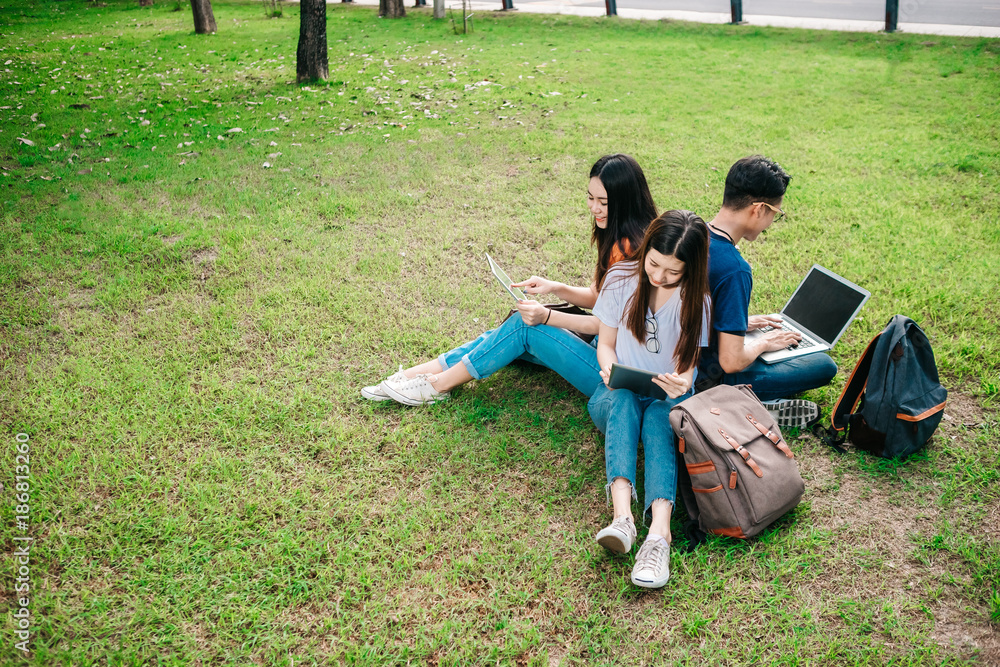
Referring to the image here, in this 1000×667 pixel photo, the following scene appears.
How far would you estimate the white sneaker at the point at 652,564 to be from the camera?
2594mm

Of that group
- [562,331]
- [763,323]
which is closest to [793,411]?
[763,323]

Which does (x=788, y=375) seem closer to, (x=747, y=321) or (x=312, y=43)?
(x=747, y=321)

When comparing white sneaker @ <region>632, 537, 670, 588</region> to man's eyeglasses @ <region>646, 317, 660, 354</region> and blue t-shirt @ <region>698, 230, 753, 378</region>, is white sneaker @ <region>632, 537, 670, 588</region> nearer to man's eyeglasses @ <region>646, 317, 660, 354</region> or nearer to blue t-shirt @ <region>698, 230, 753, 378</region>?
man's eyeglasses @ <region>646, 317, 660, 354</region>

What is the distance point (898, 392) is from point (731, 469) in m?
1.01

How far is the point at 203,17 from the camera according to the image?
1394cm

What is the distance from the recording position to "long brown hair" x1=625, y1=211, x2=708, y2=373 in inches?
111

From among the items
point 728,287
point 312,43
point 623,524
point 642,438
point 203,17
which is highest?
point 203,17

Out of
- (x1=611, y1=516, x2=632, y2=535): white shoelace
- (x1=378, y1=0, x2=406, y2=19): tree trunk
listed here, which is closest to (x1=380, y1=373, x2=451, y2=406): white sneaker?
(x1=611, y1=516, x2=632, y2=535): white shoelace

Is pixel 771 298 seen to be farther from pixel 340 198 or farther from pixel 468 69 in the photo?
pixel 468 69

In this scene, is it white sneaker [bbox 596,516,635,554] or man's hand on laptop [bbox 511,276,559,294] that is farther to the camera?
man's hand on laptop [bbox 511,276,559,294]

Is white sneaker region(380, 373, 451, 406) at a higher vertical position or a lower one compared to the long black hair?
lower

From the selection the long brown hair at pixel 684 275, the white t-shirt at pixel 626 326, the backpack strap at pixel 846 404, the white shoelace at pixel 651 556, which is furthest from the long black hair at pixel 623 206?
the white shoelace at pixel 651 556

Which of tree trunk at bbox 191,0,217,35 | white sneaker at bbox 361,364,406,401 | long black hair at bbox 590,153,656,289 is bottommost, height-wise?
white sneaker at bbox 361,364,406,401

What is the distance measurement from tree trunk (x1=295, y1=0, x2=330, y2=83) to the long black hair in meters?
7.62
